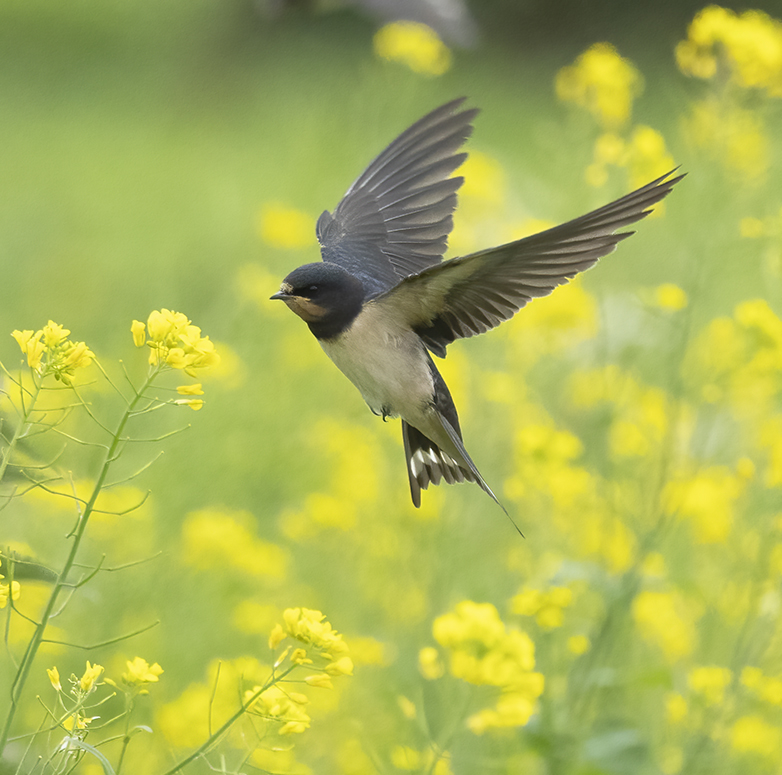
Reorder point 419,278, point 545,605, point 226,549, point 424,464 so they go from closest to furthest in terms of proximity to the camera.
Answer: point 419,278 < point 545,605 < point 424,464 < point 226,549

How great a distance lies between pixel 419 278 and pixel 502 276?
12 centimetres

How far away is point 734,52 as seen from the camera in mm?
2408

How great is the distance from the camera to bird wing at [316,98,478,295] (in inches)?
72.6

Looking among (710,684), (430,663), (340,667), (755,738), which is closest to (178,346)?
(340,667)

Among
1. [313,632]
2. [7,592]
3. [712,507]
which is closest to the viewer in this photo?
[7,592]

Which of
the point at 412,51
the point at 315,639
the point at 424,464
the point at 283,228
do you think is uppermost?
the point at 412,51

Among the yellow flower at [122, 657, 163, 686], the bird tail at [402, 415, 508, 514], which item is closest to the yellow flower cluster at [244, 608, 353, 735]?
the yellow flower at [122, 657, 163, 686]

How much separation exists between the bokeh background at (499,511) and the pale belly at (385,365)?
1.09 ft

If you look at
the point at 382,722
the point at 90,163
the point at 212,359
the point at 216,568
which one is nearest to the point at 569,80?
the point at 216,568

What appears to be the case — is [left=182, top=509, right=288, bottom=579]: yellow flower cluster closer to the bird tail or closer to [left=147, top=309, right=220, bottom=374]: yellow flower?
the bird tail

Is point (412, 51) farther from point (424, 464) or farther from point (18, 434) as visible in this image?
point (18, 434)

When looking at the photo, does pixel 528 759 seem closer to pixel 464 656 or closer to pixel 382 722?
pixel 382 722

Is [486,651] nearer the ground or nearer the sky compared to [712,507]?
nearer the ground

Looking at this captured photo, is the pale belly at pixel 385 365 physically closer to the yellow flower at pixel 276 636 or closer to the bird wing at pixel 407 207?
the bird wing at pixel 407 207
